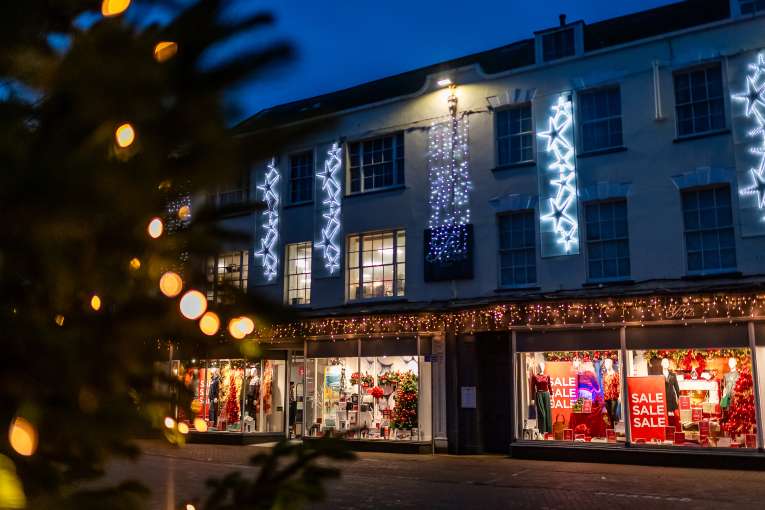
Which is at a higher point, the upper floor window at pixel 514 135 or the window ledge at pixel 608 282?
the upper floor window at pixel 514 135

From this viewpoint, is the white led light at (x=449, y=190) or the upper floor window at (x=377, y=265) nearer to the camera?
the white led light at (x=449, y=190)

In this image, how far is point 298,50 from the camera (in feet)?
5.84

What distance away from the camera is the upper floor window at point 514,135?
18766 mm

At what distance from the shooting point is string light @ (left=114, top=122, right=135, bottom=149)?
159cm

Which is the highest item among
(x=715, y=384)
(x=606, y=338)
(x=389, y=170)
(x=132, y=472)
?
(x=389, y=170)

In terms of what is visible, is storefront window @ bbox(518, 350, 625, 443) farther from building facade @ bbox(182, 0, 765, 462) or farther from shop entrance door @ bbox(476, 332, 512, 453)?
shop entrance door @ bbox(476, 332, 512, 453)

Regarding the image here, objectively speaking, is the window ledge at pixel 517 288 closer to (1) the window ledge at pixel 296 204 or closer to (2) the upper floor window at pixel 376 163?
(2) the upper floor window at pixel 376 163

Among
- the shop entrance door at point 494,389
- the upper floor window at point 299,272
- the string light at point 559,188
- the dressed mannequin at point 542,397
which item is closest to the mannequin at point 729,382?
the dressed mannequin at point 542,397

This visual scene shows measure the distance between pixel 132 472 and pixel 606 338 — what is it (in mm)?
10804

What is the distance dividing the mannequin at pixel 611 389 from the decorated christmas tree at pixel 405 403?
502 centimetres

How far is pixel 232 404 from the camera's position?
879 inches

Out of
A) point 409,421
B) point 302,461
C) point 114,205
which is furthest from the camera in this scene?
point 409,421

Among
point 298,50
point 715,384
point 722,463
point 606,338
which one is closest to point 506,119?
point 606,338

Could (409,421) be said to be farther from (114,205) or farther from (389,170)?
(114,205)
